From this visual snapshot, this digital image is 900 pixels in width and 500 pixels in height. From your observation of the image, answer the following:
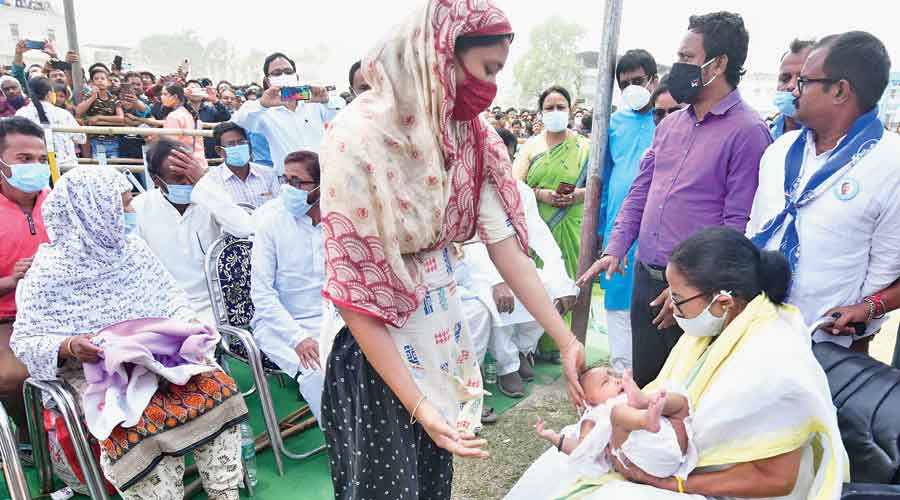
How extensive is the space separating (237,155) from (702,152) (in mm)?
3198

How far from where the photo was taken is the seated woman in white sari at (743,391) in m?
1.45

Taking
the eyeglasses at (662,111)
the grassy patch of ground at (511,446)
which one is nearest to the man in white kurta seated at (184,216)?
the grassy patch of ground at (511,446)

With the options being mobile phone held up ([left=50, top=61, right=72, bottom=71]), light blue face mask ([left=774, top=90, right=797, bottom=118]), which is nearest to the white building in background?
mobile phone held up ([left=50, top=61, right=72, bottom=71])

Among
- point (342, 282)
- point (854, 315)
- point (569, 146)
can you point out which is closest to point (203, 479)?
point (342, 282)

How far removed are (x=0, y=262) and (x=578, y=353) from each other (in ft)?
9.24

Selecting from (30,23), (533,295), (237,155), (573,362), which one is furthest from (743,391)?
(30,23)

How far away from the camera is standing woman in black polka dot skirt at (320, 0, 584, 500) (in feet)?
3.81

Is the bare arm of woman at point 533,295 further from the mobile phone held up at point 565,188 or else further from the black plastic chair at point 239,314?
the mobile phone held up at point 565,188

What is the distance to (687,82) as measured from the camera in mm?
2410

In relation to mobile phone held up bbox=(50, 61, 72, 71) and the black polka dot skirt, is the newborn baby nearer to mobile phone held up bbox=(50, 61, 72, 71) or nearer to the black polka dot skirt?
the black polka dot skirt

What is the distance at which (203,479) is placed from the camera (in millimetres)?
2430

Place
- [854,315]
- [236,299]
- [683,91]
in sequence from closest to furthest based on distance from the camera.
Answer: [854,315]
[683,91]
[236,299]

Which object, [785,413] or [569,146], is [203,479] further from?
[569,146]

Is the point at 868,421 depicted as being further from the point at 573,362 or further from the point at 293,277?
the point at 293,277
